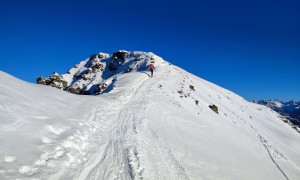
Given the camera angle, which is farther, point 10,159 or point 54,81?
point 54,81

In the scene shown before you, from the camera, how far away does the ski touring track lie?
9.09 m

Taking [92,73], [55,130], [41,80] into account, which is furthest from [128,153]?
[41,80]

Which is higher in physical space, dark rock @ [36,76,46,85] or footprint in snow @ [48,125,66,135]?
dark rock @ [36,76,46,85]

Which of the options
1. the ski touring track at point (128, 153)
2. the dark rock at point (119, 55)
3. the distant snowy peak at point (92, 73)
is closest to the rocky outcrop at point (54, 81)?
the distant snowy peak at point (92, 73)

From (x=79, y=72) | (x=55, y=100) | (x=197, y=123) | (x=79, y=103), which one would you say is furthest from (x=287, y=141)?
(x=79, y=72)

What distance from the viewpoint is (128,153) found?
1102cm

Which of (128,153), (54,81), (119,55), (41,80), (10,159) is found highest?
(119,55)

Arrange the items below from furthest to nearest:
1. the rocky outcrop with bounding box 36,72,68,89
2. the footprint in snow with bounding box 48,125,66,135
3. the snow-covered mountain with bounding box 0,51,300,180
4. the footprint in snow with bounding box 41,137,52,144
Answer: the rocky outcrop with bounding box 36,72,68,89 → the footprint in snow with bounding box 48,125,66,135 → the footprint in snow with bounding box 41,137,52,144 → the snow-covered mountain with bounding box 0,51,300,180

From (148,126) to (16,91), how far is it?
915 cm

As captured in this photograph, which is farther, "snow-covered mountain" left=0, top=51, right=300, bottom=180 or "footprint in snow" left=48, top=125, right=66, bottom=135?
"footprint in snow" left=48, top=125, right=66, bottom=135

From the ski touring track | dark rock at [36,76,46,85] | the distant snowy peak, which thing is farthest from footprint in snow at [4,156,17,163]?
dark rock at [36,76,46,85]

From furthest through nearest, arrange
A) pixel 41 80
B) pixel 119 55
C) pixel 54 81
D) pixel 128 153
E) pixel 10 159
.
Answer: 1. pixel 54 81
2. pixel 41 80
3. pixel 119 55
4. pixel 128 153
5. pixel 10 159

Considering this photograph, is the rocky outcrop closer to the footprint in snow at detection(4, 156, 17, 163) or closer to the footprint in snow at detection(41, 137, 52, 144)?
the footprint in snow at detection(41, 137, 52, 144)

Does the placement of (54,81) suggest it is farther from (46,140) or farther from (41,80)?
(46,140)
